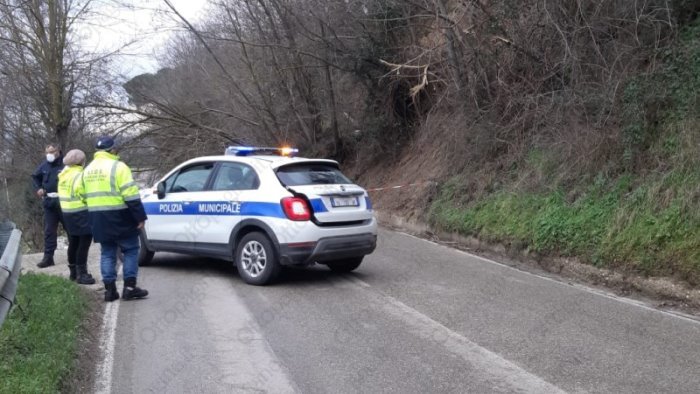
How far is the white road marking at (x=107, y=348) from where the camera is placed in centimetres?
498

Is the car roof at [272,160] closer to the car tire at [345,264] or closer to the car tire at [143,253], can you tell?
the car tire at [345,264]

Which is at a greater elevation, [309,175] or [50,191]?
[309,175]

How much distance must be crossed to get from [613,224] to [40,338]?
7339mm

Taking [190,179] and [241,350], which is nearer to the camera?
[241,350]

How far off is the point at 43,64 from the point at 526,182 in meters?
16.0

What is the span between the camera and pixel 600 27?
1202 centimetres

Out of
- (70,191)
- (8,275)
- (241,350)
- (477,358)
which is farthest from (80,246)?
(477,358)

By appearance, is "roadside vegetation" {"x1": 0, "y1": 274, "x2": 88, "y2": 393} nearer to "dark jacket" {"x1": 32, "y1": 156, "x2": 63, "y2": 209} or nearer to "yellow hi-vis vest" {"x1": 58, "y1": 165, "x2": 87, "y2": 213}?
"yellow hi-vis vest" {"x1": 58, "y1": 165, "x2": 87, "y2": 213}

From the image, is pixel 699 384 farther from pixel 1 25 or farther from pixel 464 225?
pixel 1 25

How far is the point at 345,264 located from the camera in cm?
919

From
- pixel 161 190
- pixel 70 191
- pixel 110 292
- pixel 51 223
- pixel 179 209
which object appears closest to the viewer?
pixel 110 292

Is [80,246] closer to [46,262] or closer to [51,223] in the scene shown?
[51,223]

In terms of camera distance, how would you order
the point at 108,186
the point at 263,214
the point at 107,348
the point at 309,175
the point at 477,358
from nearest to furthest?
the point at 477,358 → the point at 107,348 → the point at 108,186 → the point at 263,214 → the point at 309,175

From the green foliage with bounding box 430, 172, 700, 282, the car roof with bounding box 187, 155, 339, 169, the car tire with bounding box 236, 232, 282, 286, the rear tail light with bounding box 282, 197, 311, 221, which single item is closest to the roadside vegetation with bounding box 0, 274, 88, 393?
the car tire with bounding box 236, 232, 282, 286
